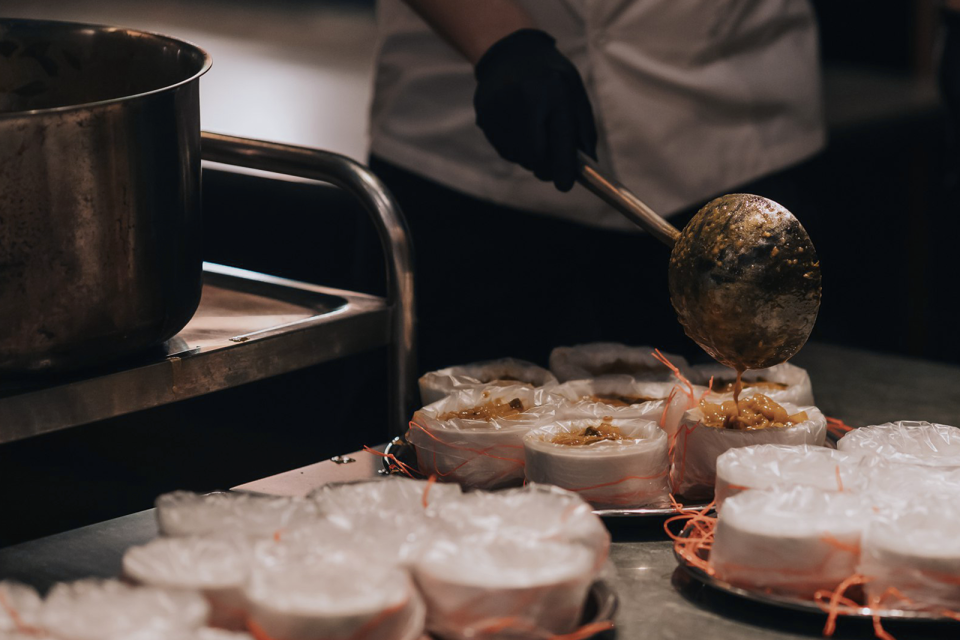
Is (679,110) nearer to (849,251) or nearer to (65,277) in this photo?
(65,277)

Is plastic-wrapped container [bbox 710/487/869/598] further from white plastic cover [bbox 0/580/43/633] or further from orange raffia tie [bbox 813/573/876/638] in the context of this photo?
white plastic cover [bbox 0/580/43/633]

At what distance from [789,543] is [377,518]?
11.6 inches

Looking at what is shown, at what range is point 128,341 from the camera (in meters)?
0.98

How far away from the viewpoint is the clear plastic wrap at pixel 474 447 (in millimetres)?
1067

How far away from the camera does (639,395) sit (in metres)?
1.20

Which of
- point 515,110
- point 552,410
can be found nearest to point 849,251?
point 515,110

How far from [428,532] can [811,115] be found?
1.23 metres

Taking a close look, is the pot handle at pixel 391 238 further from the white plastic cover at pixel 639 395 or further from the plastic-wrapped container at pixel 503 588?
the plastic-wrapped container at pixel 503 588

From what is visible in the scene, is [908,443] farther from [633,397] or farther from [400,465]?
[400,465]

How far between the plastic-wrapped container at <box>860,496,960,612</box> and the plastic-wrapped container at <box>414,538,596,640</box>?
0.21 meters

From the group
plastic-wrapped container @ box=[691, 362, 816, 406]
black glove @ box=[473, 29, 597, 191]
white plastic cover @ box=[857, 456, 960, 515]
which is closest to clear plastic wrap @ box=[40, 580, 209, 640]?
white plastic cover @ box=[857, 456, 960, 515]

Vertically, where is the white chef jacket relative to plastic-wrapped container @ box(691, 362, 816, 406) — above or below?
above

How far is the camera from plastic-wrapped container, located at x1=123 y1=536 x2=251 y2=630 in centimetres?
74

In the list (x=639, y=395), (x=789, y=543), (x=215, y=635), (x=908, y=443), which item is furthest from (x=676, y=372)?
(x=215, y=635)
